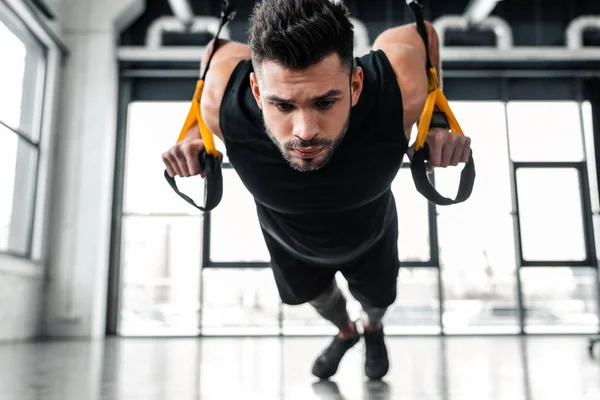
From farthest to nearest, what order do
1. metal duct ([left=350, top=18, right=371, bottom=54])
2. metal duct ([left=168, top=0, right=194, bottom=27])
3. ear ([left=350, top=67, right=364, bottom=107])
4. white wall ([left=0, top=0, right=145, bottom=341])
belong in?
metal duct ([left=350, top=18, right=371, bottom=54])
metal duct ([left=168, top=0, right=194, bottom=27])
white wall ([left=0, top=0, right=145, bottom=341])
ear ([left=350, top=67, right=364, bottom=107])

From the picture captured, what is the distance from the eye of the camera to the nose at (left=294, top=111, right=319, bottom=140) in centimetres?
107

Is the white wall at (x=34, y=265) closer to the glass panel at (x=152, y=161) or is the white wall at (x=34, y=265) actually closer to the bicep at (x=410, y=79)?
the glass panel at (x=152, y=161)

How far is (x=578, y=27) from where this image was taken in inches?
201

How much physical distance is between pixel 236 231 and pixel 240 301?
2.32 feet

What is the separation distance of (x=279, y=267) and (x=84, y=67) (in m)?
4.04

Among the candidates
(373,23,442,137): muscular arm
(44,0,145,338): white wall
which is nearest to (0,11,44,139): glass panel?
(44,0,145,338): white wall

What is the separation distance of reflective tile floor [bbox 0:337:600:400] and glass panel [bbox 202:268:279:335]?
1.23 m

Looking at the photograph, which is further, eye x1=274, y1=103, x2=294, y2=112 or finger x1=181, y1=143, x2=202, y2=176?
finger x1=181, y1=143, x2=202, y2=176

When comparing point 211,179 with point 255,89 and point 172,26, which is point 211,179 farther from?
point 172,26

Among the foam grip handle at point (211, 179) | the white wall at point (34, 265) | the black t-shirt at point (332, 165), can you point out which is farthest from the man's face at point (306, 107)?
the white wall at point (34, 265)

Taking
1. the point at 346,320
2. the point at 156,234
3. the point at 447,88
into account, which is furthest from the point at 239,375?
the point at 447,88

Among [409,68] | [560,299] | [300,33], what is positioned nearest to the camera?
[300,33]

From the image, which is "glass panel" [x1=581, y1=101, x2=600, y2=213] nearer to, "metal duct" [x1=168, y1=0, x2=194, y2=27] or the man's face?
"metal duct" [x1=168, y1=0, x2=194, y2=27]

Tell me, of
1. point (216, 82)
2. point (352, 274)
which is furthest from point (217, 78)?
point (352, 274)
